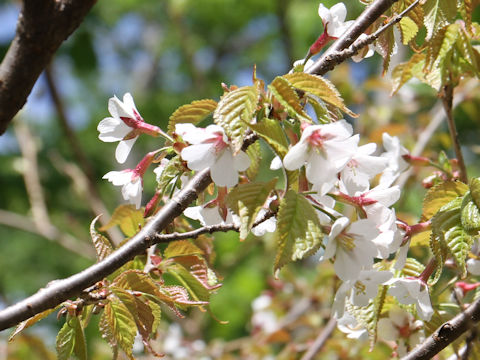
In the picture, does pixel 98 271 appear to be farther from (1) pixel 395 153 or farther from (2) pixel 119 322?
(1) pixel 395 153

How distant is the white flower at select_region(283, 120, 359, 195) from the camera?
1.84ft

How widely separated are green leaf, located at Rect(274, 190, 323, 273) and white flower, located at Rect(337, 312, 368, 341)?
0.87 ft

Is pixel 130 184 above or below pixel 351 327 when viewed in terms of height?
above

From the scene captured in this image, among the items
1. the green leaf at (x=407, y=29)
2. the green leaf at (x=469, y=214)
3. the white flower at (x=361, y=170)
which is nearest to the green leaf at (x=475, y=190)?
the green leaf at (x=469, y=214)

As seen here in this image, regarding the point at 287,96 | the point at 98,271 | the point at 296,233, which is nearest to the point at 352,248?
the point at 296,233

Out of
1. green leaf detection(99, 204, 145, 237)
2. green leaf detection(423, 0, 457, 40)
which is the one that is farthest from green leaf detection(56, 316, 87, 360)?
green leaf detection(423, 0, 457, 40)

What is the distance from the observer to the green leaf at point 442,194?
2.36 ft

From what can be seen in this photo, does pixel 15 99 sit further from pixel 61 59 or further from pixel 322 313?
pixel 61 59

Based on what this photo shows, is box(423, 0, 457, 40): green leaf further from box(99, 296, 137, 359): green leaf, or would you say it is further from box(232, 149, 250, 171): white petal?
box(99, 296, 137, 359): green leaf

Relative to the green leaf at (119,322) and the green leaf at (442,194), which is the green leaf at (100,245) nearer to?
the green leaf at (119,322)

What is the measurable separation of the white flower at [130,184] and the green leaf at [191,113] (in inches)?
3.4

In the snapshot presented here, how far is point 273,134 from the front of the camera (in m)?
0.57

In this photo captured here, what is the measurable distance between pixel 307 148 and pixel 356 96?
1.86 m

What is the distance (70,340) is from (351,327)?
391 mm
